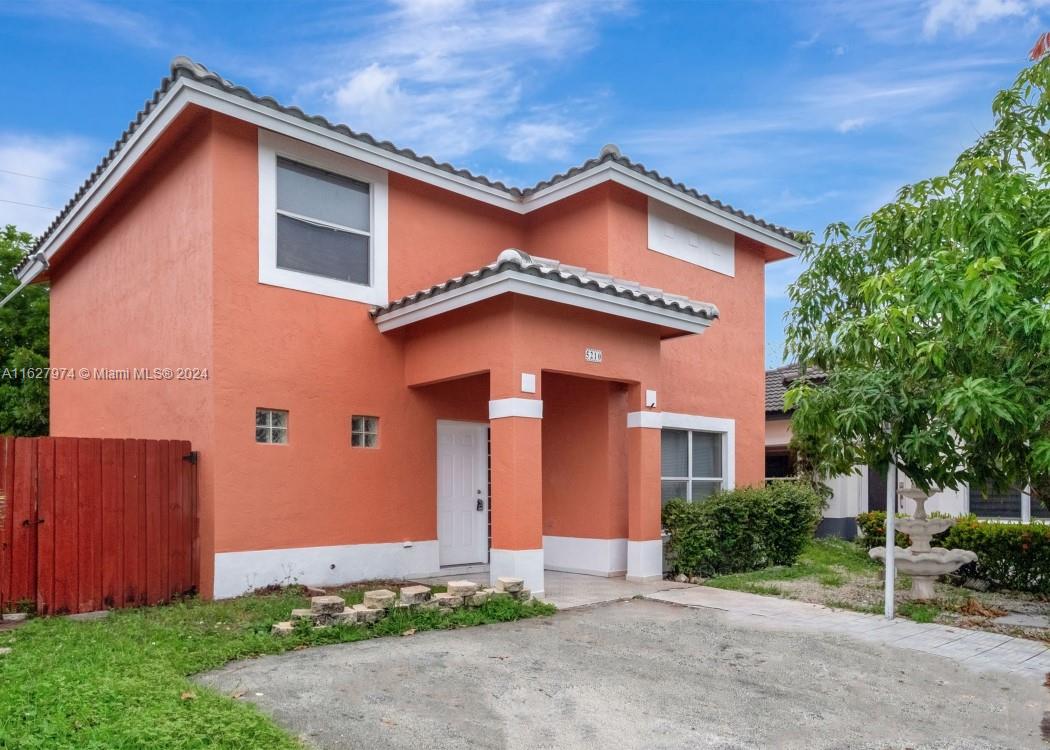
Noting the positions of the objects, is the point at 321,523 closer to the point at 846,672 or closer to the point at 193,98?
the point at 193,98

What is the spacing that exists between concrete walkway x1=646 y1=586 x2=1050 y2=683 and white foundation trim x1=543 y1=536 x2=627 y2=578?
1.18 metres

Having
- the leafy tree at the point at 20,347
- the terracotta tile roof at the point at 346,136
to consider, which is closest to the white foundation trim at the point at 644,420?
the terracotta tile roof at the point at 346,136

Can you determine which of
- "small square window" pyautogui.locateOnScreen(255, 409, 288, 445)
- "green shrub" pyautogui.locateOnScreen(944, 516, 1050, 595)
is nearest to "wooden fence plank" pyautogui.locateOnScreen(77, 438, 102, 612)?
"small square window" pyautogui.locateOnScreen(255, 409, 288, 445)

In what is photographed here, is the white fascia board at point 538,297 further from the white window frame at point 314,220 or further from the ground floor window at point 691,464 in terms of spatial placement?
the ground floor window at point 691,464

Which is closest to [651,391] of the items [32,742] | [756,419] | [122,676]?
[756,419]

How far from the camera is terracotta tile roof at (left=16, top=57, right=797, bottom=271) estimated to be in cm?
842

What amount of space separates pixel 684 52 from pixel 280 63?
5.80m

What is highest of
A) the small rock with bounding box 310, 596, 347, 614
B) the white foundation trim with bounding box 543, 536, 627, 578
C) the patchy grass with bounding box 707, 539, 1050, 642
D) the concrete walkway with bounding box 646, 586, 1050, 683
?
the small rock with bounding box 310, 596, 347, 614

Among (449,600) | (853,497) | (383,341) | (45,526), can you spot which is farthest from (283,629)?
(853,497)

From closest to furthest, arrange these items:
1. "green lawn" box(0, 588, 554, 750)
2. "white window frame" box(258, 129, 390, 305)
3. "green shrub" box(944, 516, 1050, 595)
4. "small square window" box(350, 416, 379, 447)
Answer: "green lawn" box(0, 588, 554, 750) → "white window frame" box(258, 129, 390, 305) → "small square window" box(350, 416, 379, 447) → "green shrub" box(944, 516, 1050, 595)

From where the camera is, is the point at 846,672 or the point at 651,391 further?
the point at 651,391

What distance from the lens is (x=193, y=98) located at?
836 cm

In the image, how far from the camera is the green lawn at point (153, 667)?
4297 mm

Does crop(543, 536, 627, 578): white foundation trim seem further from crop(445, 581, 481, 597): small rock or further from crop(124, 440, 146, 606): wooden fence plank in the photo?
crop(124, 440, 146, 606): wooden fence plank
